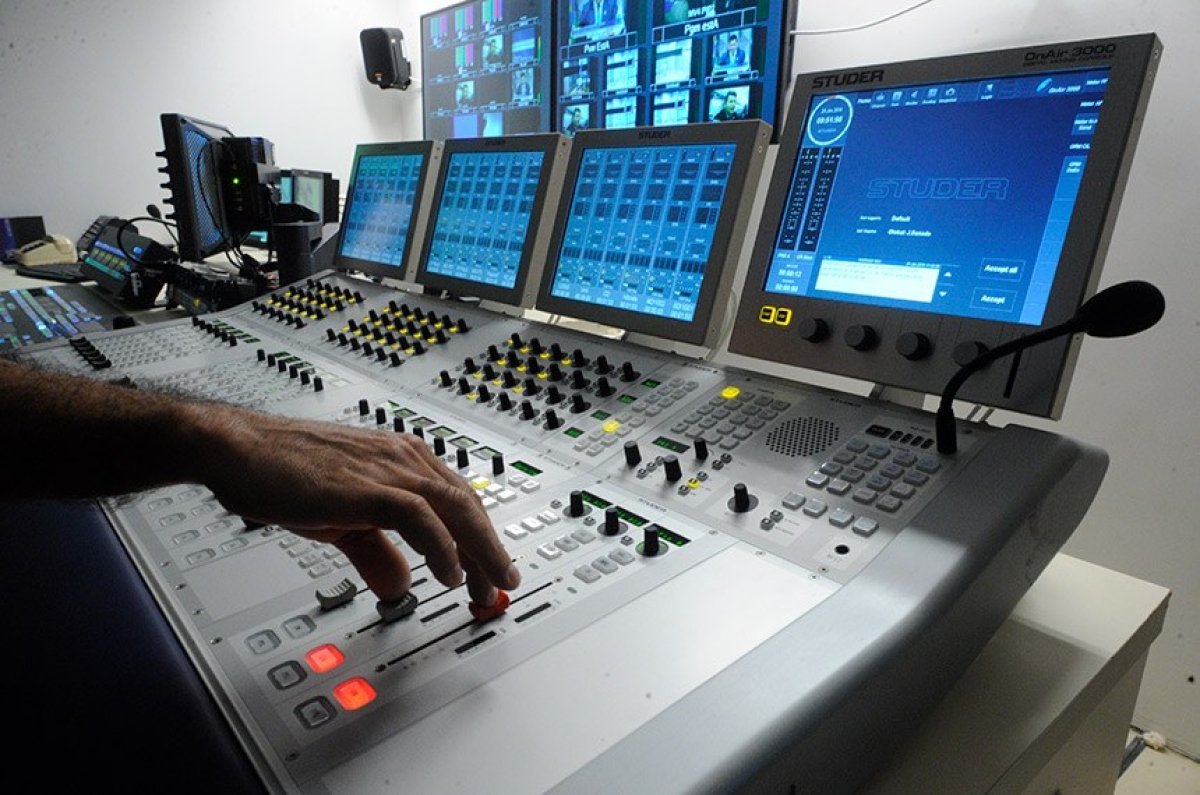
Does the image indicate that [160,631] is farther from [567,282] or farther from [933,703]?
[567,282]

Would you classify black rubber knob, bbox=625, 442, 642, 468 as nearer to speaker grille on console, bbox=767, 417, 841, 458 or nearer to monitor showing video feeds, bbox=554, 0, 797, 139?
speaker grille on console, bbox=767, 417, 841, 458

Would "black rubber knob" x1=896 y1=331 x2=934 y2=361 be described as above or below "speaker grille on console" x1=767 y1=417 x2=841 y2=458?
above

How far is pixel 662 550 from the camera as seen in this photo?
82cm

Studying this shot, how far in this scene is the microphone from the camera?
77cm

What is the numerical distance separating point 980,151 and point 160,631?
1.14 meters

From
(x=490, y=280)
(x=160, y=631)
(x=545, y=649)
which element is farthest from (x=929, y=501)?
(x=490, y=280)

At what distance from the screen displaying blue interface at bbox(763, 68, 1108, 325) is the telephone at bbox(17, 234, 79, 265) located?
12.2ft

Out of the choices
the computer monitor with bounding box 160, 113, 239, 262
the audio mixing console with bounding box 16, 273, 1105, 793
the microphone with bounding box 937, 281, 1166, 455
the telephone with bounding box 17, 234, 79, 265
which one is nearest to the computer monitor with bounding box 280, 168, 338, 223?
the computer monitor with bounding box 160, 113, 239, 262

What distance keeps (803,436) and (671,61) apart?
6.70ft

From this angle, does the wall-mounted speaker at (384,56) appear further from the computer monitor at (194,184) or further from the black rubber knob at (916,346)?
the black rubber knob at (916,346)

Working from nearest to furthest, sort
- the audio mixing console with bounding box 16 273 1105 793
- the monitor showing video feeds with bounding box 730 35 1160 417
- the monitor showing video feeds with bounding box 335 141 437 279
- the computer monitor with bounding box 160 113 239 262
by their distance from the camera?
the audio mixing console with bounding box 16 273 1105 793, the monitor showing video feeds with bounding box 730 35 1160 417, the monitor showing video feeds with bounding box 335 141 437 279, the computer monitor with bounding box 160 113 239 262

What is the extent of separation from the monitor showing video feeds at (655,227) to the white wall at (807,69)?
127 centimetres

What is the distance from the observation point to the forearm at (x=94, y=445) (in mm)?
663

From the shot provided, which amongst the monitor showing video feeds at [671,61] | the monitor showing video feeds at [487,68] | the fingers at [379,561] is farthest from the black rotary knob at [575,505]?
the monitor showing video feeds at [487,68]
